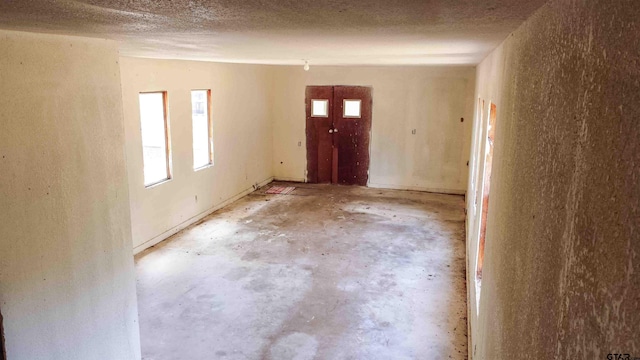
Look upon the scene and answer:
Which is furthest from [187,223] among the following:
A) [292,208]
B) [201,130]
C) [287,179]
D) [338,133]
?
[338,133]

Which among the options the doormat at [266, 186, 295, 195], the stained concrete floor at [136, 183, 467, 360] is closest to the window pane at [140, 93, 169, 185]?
the stained concrete floor at [136, 183, 467, 360]

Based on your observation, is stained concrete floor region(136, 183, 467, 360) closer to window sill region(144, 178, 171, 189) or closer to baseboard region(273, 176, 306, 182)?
window sill region(144, 178, 171, 189)

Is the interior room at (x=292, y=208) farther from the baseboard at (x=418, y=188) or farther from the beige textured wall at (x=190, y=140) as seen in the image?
the baseboard at (x=418, y=188)

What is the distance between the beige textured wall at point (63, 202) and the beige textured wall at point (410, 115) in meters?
6.53

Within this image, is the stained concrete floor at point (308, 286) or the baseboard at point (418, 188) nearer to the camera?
the stained concrete floor at point (308, 286)

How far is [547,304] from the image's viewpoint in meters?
0.99

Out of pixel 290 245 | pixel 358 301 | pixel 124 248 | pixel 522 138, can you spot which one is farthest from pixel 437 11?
pixel 290 245

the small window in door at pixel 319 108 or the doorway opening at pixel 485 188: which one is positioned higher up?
the small window in door at pixel 319 108

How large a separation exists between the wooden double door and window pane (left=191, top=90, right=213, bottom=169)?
2558 millimetres

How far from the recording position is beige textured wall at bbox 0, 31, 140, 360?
7.04 ft

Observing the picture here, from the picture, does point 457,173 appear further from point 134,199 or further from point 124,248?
point 124,248

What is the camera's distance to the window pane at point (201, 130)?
7.16 m

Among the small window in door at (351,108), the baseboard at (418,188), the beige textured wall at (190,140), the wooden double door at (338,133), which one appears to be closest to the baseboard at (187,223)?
the beige textured wall at (190,140)

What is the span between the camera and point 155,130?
20.7 ft
